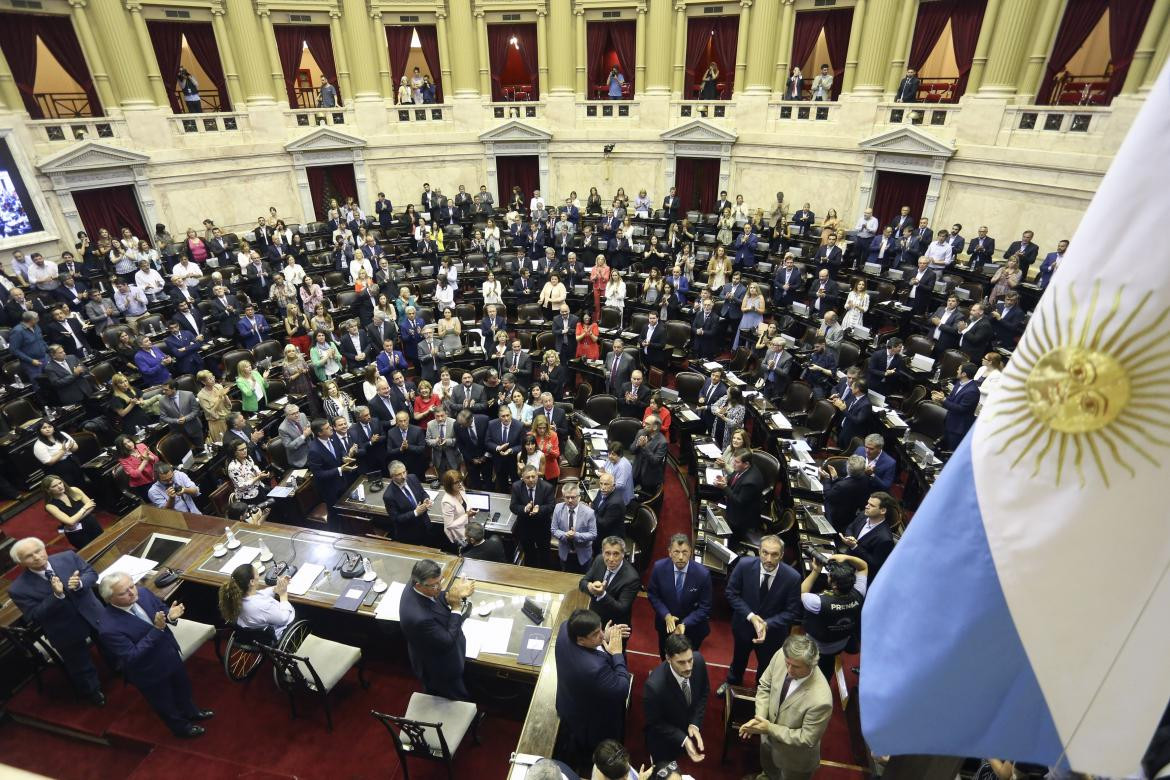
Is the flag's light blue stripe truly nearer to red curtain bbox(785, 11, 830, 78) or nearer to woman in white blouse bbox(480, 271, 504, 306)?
woman in white blouse bbox(480, 271, 504, 306)

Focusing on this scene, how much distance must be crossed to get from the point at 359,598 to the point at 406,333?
729 centimetres

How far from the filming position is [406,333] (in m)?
12.6

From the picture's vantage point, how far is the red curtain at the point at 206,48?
19.7 m

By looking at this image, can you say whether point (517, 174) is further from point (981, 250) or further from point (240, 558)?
point (240, 558)

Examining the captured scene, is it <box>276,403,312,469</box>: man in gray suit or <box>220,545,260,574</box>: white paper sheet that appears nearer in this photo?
<box>220,545,260,574</box>: white paper sheet

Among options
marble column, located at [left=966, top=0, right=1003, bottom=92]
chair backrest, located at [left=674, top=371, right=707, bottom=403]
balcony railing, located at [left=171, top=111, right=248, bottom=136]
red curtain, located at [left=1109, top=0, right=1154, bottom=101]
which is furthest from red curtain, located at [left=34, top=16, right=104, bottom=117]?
red curtain, located at [left=1109, top=0, right=1154, bottom=101]

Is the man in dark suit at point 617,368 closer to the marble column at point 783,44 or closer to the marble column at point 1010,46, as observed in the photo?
the marble column at point 1010,46

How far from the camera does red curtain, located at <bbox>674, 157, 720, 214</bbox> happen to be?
21.7 meters

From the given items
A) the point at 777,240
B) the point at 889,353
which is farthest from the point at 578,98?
the point at 889,353

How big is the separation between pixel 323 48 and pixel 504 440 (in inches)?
801

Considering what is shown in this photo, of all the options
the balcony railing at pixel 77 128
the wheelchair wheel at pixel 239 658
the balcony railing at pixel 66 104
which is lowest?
the wheelchair wheel at pixel 239 658

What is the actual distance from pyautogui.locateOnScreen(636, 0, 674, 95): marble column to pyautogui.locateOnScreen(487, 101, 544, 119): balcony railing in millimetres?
4128

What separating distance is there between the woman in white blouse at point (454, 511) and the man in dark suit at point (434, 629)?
182cm

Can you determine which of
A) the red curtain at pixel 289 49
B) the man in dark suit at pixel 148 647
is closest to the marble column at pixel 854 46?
the red curtain at pixel 289 49
